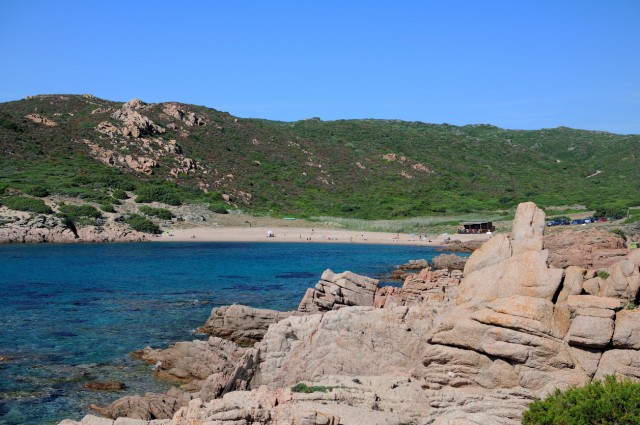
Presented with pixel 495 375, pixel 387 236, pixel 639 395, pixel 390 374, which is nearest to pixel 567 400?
pixel 639 395

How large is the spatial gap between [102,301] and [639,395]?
111 ft

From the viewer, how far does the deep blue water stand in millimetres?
20719

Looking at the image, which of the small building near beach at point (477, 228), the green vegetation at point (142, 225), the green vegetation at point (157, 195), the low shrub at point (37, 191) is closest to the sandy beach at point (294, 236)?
the green vegetation at point (142, 225)

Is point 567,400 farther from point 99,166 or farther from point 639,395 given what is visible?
point 99,166

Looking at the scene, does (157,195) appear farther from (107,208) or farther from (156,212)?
(107,208)

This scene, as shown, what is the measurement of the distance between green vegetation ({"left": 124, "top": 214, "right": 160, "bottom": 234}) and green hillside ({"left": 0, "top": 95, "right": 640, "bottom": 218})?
5.07 meters

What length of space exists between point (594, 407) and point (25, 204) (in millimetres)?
75180

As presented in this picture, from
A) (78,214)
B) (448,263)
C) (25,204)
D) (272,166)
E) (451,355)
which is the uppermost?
(272,166)

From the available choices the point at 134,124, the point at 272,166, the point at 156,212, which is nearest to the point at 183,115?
the point at 134,124

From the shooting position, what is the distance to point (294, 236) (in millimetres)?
84500

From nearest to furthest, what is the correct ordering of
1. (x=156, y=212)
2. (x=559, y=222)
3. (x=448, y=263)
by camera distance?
(x=448, y=263) → (x=559, y=222) → (x=156, y=212)

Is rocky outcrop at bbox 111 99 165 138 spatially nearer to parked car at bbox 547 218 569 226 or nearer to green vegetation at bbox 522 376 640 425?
parked car at bbox 547 218 569 226

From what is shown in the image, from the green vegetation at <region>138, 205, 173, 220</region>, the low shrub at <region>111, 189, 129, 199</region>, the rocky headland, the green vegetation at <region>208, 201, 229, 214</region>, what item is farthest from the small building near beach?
the rocky headland

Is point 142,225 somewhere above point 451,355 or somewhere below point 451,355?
above
